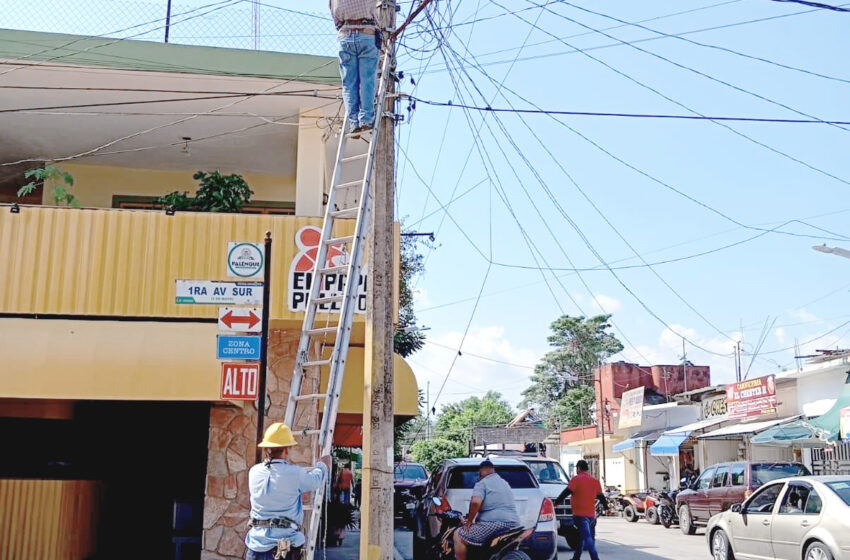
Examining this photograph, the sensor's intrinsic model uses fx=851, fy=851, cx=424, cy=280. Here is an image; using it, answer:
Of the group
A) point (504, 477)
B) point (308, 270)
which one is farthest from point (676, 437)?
point (308, 270)

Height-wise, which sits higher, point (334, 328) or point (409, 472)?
point (334, 328)

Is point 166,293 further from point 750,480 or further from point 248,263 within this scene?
point 750,480

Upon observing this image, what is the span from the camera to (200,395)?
35.2 feet

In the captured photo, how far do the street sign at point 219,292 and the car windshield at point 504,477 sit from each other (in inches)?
192

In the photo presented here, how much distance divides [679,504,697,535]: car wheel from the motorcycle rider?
13707 millimetres

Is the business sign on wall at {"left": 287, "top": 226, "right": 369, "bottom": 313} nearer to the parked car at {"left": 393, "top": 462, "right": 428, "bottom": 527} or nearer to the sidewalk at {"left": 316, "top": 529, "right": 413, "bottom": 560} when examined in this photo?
the sidewalk at {"left": 316, "top": 529, "right": 413, "bottom": 560}

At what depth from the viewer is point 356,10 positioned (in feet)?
30.3

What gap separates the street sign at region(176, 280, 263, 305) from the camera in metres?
9.91

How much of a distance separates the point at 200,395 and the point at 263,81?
535cm

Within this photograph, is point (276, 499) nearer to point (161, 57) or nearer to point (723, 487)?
point (161, 57)

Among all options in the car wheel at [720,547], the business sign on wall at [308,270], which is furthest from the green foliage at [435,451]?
the business sign on wall at [308,270]

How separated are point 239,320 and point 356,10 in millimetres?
3583

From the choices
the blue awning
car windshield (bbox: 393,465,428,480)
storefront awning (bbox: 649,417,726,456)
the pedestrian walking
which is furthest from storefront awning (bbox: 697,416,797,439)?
the pedestrian walking

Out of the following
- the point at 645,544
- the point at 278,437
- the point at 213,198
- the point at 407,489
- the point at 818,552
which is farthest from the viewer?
the point at 407,489
